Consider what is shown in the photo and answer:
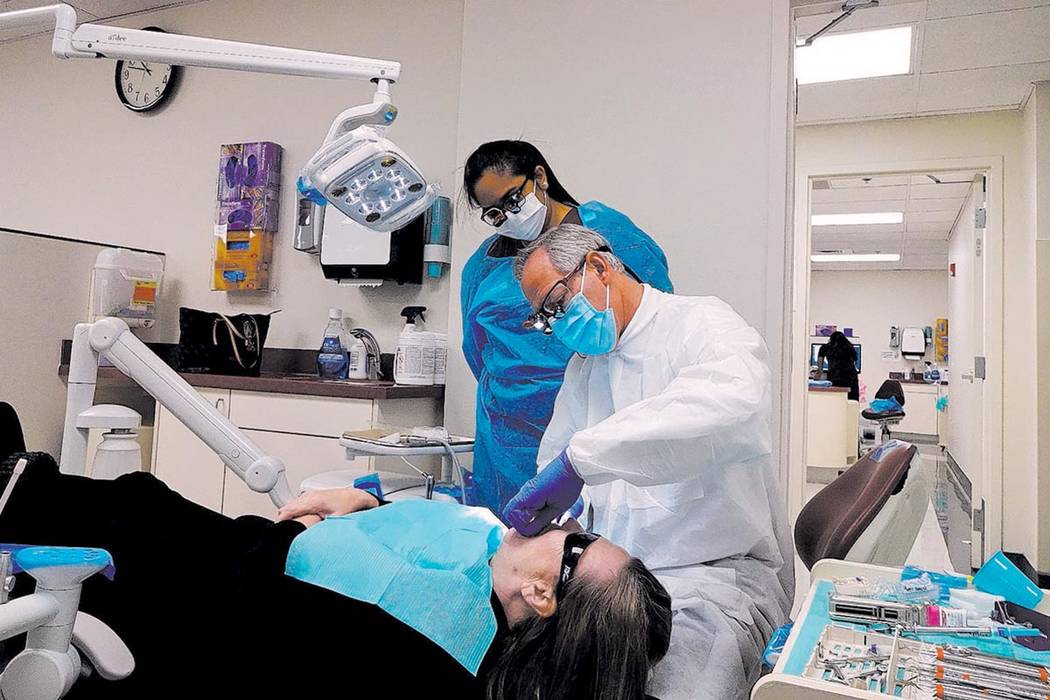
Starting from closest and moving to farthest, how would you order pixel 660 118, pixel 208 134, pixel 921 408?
1. pixel 660 118
2. pixel 208 134
3. pixel 921 408

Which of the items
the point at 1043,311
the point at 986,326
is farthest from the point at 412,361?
the point at 986,326

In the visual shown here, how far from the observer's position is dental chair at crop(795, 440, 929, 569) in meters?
1.32

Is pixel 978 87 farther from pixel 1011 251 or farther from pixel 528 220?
pixel 528 220

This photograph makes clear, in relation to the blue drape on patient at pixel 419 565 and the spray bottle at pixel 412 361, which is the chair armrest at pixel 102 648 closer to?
the blue drape on patient at pixel 419 565

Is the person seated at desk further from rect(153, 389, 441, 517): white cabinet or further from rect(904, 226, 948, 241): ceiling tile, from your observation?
rect(153, 389, 441, 517): white cabinet

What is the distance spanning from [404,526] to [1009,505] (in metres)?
3.52

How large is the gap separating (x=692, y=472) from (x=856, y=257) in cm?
895

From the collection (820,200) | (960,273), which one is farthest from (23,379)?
(960,273)

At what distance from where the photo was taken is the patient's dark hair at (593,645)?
105 centimetres

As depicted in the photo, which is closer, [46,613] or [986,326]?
[46,613]

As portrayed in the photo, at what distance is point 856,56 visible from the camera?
3.35 meters

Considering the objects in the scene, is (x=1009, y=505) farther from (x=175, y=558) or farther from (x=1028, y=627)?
(x=175, y=558)

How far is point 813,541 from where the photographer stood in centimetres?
149

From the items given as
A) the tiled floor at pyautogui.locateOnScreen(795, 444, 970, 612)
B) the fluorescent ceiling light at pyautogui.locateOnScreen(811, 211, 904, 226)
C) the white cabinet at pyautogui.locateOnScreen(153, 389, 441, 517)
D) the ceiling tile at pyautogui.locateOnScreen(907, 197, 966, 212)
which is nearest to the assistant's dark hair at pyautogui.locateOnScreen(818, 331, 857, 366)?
the fluorescent ceiling light at pyautogui.locateOnScreen(811, 211, 904, 226)
